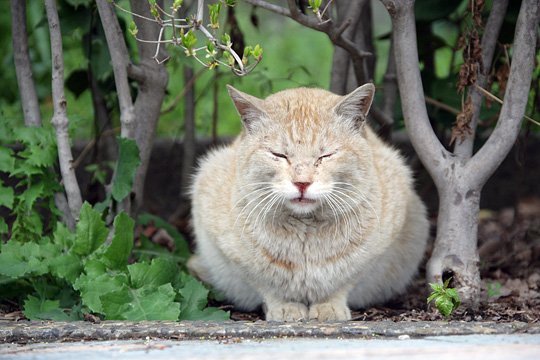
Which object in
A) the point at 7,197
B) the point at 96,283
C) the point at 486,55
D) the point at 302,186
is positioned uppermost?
the point at 486,55

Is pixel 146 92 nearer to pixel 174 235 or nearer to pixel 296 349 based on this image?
pixel 174 235

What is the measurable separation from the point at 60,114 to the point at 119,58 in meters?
0.37

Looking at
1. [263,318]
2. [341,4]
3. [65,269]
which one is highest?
[341,4]

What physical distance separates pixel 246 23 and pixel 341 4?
12.9 feet

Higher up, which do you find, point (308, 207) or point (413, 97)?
point (413, 97)

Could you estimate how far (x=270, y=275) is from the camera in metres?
3.42

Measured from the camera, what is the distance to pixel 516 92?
10.6 feet

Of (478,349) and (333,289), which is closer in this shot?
(478,349)

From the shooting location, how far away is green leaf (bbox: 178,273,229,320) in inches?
130

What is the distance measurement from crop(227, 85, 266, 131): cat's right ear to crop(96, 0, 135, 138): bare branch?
0.49 metres

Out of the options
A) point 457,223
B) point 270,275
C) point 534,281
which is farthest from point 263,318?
point 534,281

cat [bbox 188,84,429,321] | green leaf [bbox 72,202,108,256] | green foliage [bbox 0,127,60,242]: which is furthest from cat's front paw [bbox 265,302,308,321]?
green foliage [bbox 0,127,60,242]

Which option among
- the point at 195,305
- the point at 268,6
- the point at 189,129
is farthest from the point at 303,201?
the point at 189,129

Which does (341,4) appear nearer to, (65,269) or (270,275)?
(270,275)
